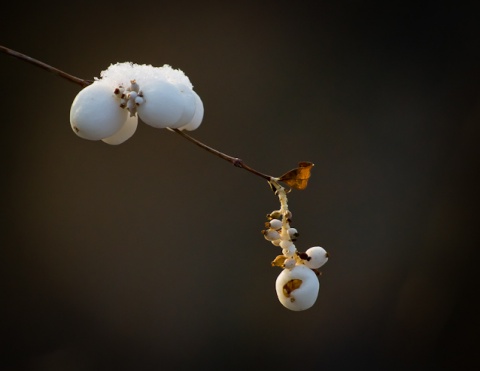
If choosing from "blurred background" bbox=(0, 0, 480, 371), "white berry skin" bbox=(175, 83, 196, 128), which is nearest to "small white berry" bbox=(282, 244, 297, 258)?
"white berry skin" bbox=(175, 83, 196, 128)

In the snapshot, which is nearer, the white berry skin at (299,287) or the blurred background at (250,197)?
the white berry skin at (299,287)

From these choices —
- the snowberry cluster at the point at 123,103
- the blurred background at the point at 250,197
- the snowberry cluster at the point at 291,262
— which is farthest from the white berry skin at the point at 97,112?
the blurred background at the point at 250,197

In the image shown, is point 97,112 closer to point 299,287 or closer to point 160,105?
point 160,105

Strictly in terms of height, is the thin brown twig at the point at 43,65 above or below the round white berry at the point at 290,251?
above

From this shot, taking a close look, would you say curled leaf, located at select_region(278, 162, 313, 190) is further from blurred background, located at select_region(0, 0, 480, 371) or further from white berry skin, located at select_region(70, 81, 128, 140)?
blurred background, located at select_region(0, 0, 480, 371)

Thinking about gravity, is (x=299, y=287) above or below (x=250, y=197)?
below

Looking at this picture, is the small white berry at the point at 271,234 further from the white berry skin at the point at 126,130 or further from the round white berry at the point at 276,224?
the white berry skin at the point at 126,130

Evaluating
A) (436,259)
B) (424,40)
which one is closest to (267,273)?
(436,259)

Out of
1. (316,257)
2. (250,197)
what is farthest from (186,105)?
(250,197)
